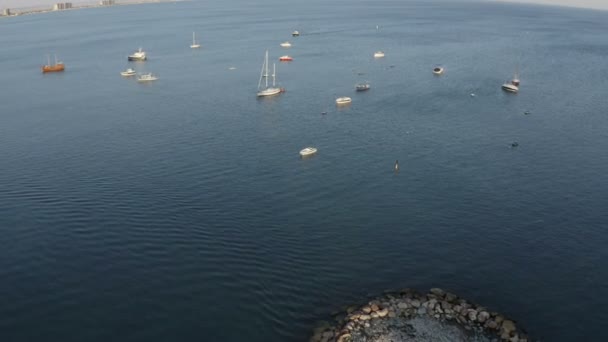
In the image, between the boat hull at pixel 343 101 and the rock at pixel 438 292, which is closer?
the rock at pixel 438 292

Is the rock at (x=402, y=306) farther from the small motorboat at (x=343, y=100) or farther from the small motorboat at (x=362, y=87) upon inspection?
the small motorboat at (x=362, y=87)

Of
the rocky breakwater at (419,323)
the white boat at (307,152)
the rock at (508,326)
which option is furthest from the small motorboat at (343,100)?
the rock at (508,326)

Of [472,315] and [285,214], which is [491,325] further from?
[285,214]

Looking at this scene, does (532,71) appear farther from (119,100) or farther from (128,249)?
(128,249)

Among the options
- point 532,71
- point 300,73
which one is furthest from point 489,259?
point 532,71

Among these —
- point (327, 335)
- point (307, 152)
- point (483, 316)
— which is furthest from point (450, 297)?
point (307, 152)

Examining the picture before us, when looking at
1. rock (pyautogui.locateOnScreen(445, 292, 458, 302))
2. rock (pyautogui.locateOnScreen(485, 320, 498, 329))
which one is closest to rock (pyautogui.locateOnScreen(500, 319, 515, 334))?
rock (pyautogui.locateOnScreen(485, 320, 498, 329))

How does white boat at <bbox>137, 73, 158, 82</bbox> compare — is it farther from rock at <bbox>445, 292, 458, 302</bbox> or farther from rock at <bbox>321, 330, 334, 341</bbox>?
rock at <bbox>445, 292, 458, 302</bbox>

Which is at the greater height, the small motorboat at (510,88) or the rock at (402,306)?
the small motorboat at (510,88)
